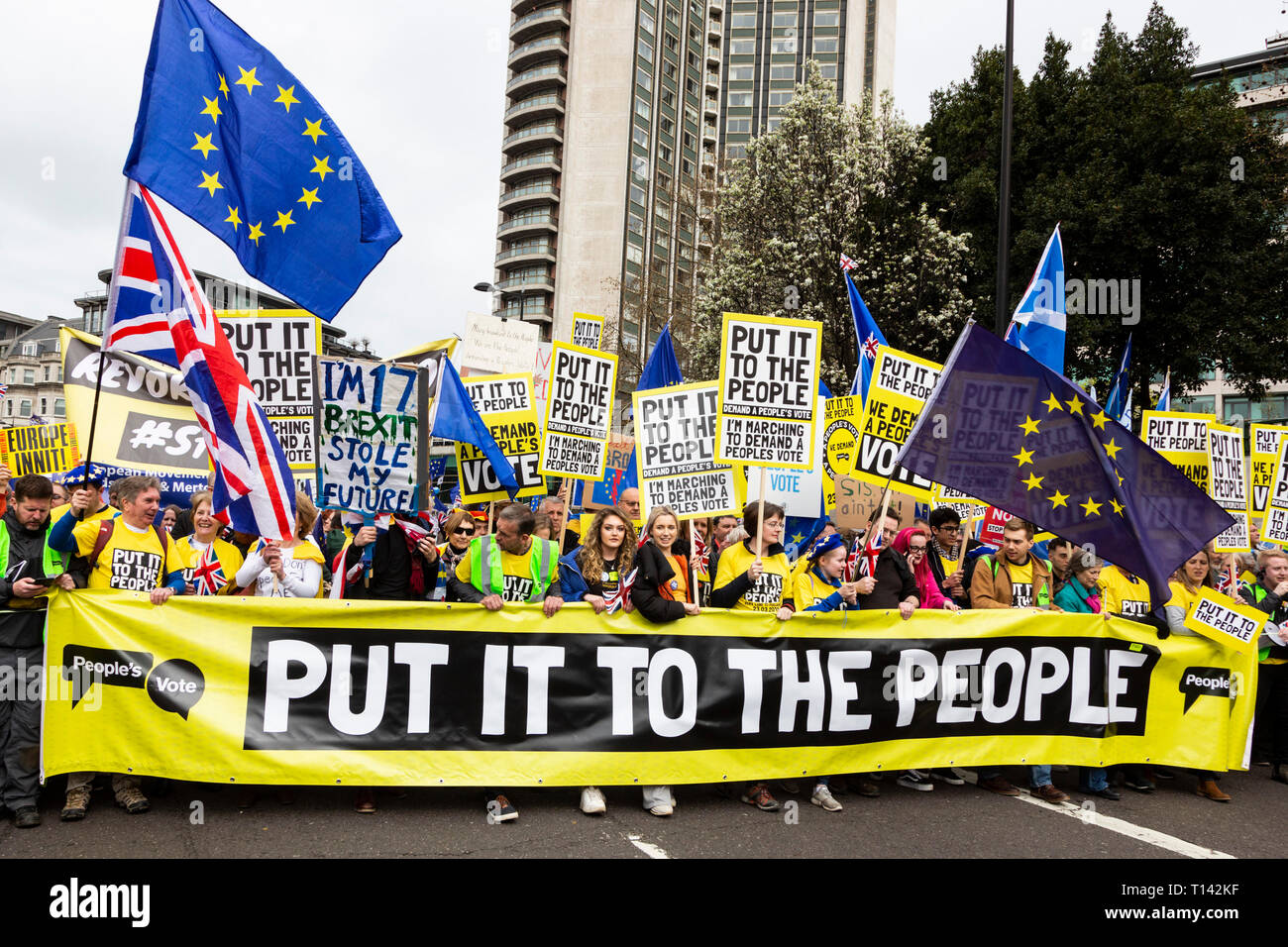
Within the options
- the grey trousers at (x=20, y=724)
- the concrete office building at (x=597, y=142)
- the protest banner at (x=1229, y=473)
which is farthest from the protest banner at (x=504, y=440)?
the concrete office building at (x=597, y=142)

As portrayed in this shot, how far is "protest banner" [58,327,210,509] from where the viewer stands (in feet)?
26.9

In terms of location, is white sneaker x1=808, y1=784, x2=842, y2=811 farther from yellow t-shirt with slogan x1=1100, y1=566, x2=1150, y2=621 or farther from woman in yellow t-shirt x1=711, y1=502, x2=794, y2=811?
yellow t-shirt with slogan x1=1100, y1=566, x2=1150, y2=621

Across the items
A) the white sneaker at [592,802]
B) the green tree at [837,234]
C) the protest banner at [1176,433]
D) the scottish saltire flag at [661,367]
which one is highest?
the green tree at [837,234]

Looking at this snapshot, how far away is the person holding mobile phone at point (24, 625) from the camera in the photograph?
4.88 meters

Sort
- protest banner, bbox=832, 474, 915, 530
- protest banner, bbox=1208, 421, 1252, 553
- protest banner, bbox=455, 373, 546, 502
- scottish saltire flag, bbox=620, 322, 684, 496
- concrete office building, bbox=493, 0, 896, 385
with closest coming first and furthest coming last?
protest banner, bbox=1208, 421, 1252, 553, protest banner, bbox=455, 373, 546, 502, scottish saltire flag, bbox=620, 322, 684, 496, protest banner, bbox=832, 474, 915, 530, concrete office building, bbox=493, 0, 896, 385

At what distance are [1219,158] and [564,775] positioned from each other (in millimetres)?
20440

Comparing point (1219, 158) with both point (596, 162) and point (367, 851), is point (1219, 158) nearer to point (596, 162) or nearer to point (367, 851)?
point (367, 851)

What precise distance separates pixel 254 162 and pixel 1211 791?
7879 millimetres

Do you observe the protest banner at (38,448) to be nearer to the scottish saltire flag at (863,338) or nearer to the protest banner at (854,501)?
the scottish saltire flag at (863,338)

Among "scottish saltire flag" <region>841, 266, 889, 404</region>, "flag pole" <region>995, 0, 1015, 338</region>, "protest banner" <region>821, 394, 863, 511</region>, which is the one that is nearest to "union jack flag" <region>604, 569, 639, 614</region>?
"scottish saltire flag" <region>841, 266, 889, 404</region>

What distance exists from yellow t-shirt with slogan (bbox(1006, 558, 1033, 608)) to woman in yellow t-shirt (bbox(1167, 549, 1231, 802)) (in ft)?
3.14

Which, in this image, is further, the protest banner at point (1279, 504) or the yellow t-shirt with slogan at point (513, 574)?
the protest banner at point (1279, 504)

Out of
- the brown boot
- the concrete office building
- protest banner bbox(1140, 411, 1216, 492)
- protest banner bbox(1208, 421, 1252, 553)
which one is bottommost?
the brown boot

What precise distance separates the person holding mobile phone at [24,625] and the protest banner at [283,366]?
1.36 metres
